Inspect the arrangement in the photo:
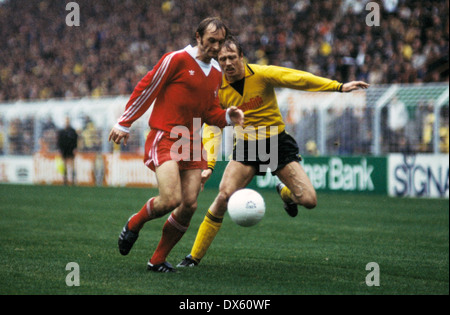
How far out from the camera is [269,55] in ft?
77.0

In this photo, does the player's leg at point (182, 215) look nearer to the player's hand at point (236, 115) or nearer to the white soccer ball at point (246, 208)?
the white soccer ball at point (246, 208)

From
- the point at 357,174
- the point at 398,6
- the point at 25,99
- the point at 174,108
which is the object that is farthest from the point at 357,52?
the point at 25,99

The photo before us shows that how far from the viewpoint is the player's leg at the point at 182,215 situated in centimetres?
668

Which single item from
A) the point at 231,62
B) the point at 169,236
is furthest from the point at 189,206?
the point at 231,62

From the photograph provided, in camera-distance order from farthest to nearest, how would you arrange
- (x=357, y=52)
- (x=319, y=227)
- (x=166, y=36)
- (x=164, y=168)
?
(x=166, y=36)
(x=357, y=52)
(x=319, y=227)
(x=164, y=168)

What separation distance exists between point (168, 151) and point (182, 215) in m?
0.70

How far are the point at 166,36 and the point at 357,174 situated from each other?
43.6 ft

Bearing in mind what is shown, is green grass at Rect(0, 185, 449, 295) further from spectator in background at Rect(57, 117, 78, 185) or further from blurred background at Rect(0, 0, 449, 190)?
spectator in background at Rect(57, 117, 78, 185)

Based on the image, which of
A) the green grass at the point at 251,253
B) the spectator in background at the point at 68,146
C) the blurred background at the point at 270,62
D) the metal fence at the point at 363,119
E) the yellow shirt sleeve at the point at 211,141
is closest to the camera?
the green grass at the point at 251,253

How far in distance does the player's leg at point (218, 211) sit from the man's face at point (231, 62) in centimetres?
95

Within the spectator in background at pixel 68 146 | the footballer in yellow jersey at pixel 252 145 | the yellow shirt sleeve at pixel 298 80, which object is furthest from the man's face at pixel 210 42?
the spectator in background at pixel 68 146

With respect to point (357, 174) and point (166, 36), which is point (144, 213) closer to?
point (357, 174)

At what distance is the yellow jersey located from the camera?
7.21m

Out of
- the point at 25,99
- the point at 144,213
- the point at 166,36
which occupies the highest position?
the point at 166,36
